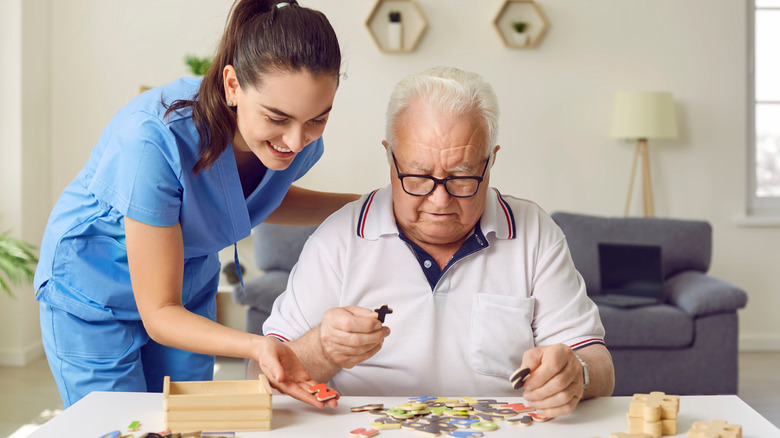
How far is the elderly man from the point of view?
157 centimetres

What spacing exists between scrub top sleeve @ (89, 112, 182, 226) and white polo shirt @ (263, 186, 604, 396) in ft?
1.26

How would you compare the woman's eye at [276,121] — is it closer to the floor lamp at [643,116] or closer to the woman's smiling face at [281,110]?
the woman's smiling face at [281,110]

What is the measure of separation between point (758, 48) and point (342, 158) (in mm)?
3006

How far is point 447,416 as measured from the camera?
4.09 feet

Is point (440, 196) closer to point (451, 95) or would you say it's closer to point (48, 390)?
point (451, 95)

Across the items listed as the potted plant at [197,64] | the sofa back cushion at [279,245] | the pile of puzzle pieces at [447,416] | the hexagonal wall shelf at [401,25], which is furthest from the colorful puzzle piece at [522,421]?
the hexagonal wall shelf at [401,25]

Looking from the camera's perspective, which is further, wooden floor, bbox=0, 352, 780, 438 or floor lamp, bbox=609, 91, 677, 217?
floor lamp, bbox=609, 91, 677, 217

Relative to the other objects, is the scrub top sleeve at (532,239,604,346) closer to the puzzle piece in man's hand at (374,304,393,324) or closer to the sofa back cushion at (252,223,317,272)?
the puzzle piece in man's hand at (374,304,393,324)

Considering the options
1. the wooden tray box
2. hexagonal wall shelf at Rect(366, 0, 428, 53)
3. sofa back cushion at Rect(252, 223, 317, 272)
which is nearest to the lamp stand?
hexagonal wall shelf at Rect(366, 0, 428, 53)

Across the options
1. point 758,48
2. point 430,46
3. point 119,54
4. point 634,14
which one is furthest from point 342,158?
point 758,48

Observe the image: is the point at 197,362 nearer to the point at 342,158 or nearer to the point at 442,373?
the point at 442,373

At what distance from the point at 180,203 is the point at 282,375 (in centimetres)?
49

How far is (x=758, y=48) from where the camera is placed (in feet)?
16.5

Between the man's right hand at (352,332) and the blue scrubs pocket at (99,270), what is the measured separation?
1.80ft
